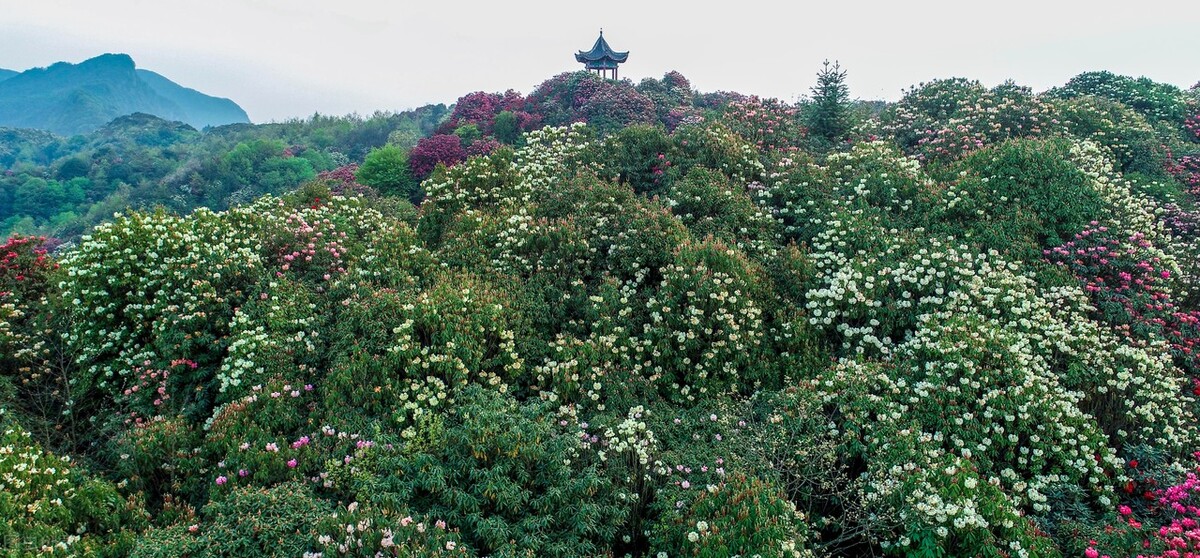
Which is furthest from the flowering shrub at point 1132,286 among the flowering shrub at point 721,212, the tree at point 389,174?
the tree at point 389,174

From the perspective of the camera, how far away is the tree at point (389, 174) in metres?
25.2

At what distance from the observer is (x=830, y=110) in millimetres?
16141

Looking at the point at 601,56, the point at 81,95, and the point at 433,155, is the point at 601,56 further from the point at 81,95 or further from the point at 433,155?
the point at 81,95

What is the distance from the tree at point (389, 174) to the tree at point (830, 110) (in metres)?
15.1

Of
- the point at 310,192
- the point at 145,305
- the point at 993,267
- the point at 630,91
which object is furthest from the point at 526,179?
the point at 630,91

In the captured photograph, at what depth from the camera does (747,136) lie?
48.4 feet

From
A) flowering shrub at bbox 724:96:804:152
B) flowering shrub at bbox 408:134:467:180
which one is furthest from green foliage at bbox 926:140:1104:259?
flowering shrub at bbox 408:134:467:180

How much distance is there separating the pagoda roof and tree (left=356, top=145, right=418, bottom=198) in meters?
20.7

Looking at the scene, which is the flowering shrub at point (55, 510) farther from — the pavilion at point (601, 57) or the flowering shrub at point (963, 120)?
the pavilion at point (601, 57)

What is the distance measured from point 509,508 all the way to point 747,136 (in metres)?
11.4

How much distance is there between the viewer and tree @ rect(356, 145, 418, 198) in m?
25.2

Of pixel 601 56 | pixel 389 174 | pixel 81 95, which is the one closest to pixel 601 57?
pixel 601 56

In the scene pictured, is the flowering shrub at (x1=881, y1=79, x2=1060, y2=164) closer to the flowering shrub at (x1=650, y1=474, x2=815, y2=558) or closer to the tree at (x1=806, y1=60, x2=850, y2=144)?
the tree at (x1=806, y1=60, x2=850, y2=144)

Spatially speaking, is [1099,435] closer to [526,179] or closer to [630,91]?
[526,179]
